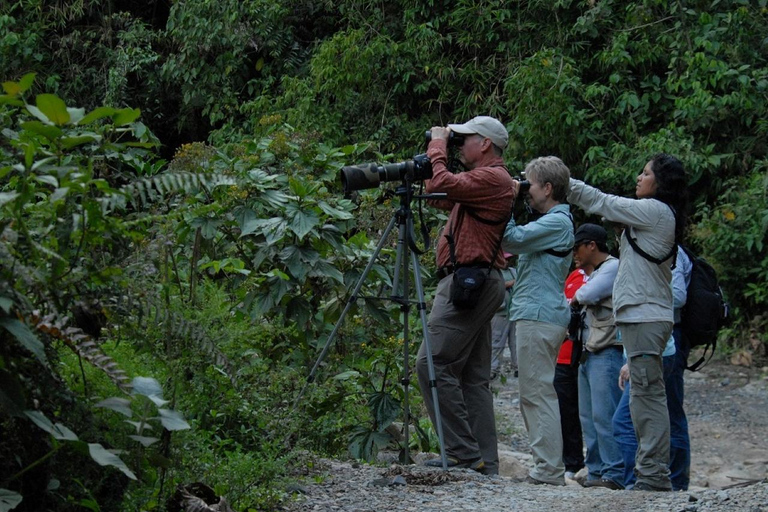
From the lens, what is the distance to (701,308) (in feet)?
18.1

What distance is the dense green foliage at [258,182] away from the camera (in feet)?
9.13

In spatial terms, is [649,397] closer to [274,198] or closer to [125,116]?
[274,198]

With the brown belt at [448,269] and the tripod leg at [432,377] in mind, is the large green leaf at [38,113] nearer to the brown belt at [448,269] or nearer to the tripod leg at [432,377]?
the tripod leg at [432,377]

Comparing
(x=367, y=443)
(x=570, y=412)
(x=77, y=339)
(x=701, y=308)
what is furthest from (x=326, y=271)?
(x=77, y=339)

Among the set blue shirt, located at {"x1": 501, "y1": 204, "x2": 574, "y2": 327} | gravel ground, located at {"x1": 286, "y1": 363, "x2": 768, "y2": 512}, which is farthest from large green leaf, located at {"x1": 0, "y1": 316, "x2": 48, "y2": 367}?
blue shirt, located at {"x1": 501, "y1": 204, "x2": 574, "y2": 327}

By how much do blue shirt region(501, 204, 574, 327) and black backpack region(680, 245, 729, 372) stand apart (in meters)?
0.78

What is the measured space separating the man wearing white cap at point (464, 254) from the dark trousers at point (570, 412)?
1.61 meters

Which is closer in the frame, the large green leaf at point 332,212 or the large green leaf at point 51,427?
the large green leaf at point 51,427

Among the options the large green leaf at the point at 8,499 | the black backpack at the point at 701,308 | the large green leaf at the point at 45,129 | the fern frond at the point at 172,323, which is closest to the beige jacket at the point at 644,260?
the black backpack at the point at 701,308

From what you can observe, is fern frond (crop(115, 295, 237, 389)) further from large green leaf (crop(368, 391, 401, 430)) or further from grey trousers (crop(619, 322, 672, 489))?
grey trousers (crop(619, 322, 672, 489))

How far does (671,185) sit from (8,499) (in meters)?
3.50

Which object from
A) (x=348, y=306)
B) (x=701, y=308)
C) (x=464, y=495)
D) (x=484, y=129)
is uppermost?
(x=484, y=129)

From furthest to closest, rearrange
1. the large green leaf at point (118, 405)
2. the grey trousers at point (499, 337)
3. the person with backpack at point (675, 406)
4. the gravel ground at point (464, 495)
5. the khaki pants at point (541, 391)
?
the grey trousers at point (499, 337) < the person with backpack at point (675, 406) < the khaki pants at point (541, 391) < the gravel ground at point (464, 495) < the large green leaf at point (118, 405)

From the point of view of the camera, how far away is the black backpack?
5.50m
